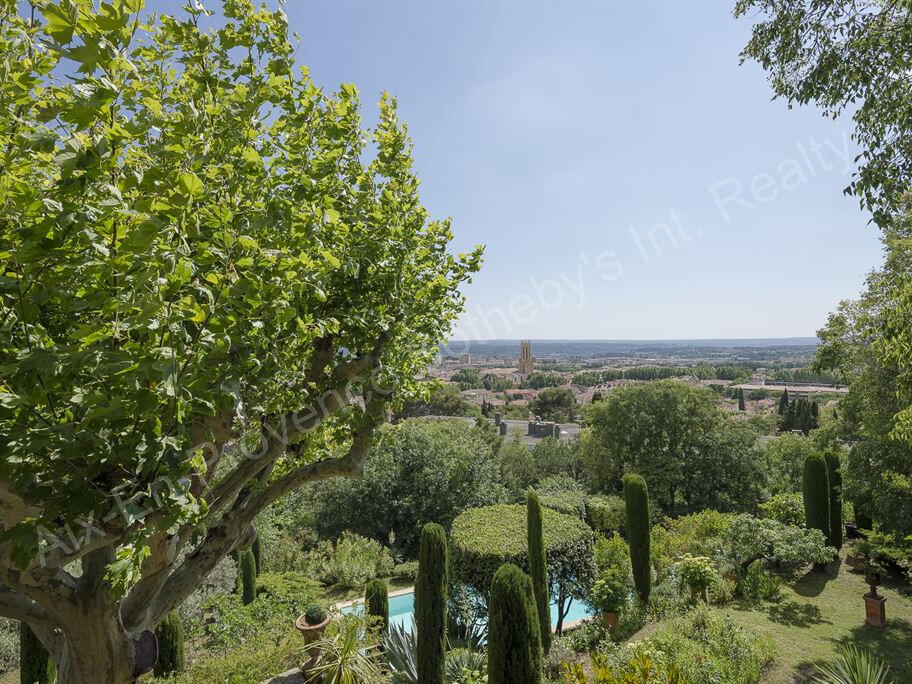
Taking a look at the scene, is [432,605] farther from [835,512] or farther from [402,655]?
[835,512]

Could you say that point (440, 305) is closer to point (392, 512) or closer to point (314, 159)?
point (314, 159)

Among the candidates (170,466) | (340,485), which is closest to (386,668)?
(170,466)

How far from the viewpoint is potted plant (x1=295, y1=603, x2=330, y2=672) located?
5.95m

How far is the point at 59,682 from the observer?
9.45 feet

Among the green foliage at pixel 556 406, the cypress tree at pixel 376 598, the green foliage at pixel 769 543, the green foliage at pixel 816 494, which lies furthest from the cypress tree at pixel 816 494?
the green foliage at pixel 556 406

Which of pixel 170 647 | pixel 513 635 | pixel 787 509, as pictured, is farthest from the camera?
pixel 787 509

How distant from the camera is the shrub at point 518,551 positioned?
28.6 ft

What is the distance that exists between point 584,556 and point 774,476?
36.1ft

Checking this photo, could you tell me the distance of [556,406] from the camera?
60.7m

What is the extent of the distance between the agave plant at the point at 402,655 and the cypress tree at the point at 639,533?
194 inches

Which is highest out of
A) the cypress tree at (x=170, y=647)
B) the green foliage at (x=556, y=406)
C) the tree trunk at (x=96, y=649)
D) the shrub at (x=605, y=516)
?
the tree trunk at (x=96, y=649)

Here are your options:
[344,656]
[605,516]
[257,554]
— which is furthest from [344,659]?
[605,516]

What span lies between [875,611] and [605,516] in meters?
6.46

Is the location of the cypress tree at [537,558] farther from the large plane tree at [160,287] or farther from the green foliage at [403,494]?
the green foliage at [403,494]
